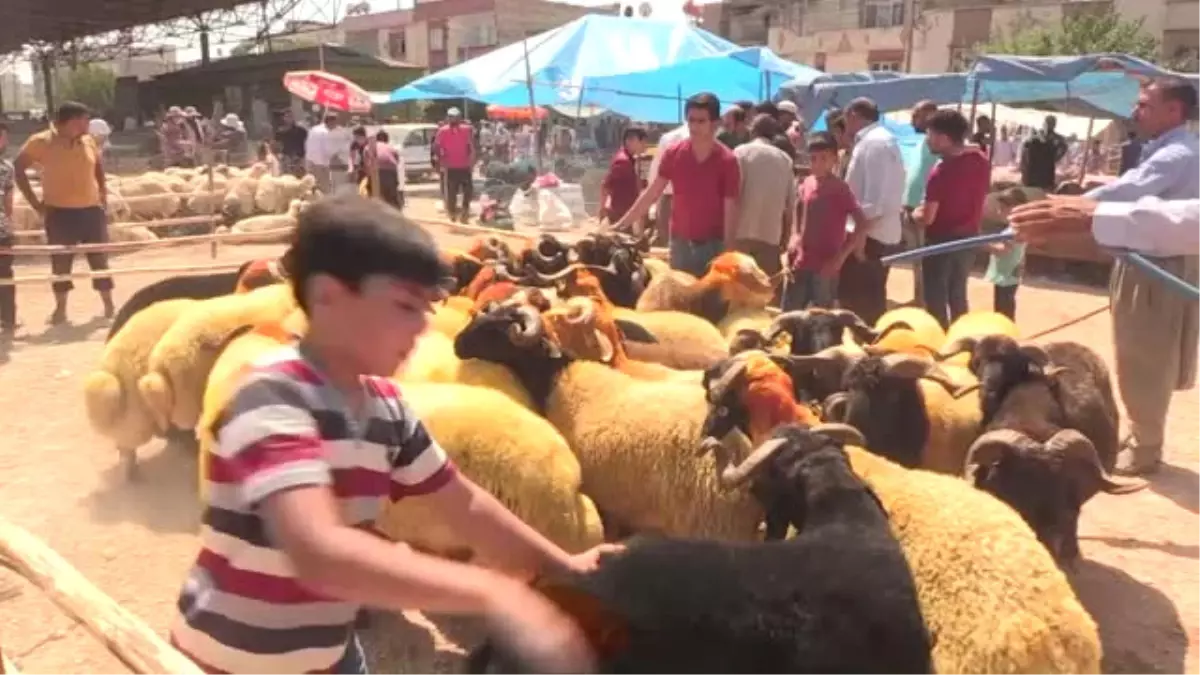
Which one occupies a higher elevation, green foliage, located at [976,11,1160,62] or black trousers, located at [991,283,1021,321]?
green foliage, located at [976,11,1160,62]

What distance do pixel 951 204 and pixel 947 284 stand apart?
569 millimetres

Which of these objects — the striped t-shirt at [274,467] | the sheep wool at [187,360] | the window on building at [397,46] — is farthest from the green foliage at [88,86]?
the striped t-shirt at [274,467]

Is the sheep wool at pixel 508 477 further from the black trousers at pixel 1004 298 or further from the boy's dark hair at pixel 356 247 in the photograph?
the black trousers at pixel 1004 298

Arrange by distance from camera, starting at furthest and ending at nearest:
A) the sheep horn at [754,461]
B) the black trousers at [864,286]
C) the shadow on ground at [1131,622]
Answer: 1. the black trousers at [864,286]
2. the shadow on ground at [1131,622]
3. the sheep horn at [754,461]

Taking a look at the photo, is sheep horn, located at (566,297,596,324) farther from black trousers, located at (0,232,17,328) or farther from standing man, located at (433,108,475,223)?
standing man, located at (433,108,475,223)

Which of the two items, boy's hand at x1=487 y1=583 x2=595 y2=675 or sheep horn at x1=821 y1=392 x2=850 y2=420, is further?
sheep horn at x1=821 y1=392 x2=850 y2=420

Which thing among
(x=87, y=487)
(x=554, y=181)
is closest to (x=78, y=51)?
(x=554, y=181)

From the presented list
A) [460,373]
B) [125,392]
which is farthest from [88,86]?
[460,373]

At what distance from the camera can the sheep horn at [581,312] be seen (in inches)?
187

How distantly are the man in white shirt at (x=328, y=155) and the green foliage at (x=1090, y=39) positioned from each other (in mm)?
25170

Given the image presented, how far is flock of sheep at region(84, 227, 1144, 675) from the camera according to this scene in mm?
2463

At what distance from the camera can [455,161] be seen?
17.8 metres

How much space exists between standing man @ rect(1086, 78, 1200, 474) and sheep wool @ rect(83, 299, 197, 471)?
16.6 feet

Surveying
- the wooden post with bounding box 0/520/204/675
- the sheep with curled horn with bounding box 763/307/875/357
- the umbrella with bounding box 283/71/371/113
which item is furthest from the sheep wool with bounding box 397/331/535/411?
the umbrella with bounding box 283/71/371/113
